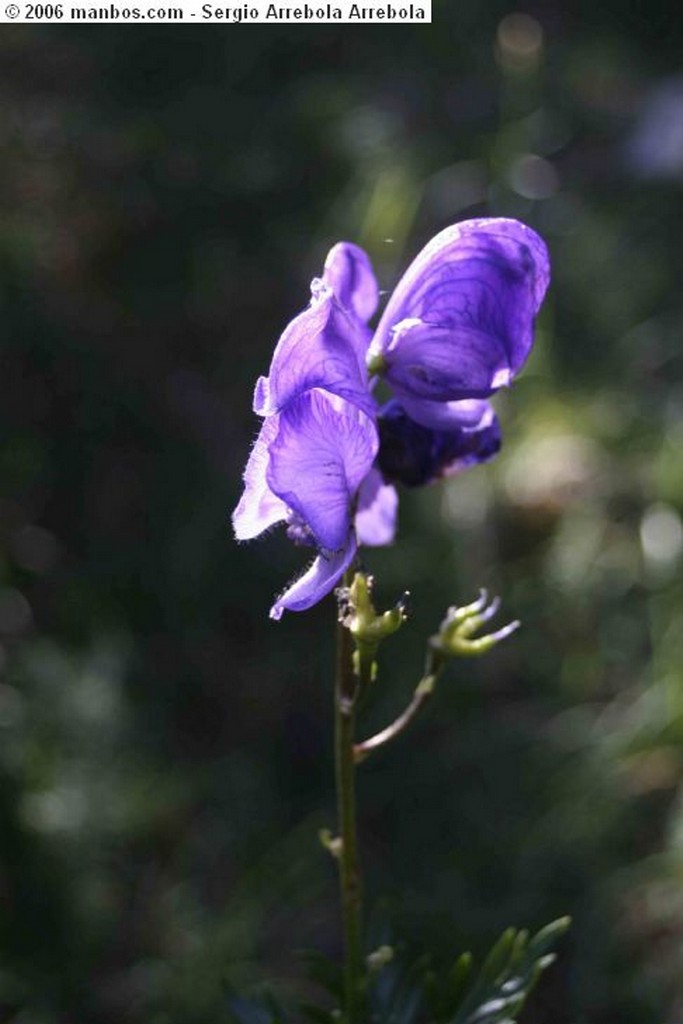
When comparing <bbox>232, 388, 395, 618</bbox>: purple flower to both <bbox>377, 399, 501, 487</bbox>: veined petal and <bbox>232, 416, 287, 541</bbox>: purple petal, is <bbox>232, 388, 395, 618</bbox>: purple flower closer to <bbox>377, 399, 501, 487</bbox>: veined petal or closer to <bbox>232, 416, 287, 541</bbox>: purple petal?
<bbox>232, 416, 287, 541</bbox>: purple petal

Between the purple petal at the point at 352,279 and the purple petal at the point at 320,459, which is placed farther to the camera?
the purple petal at the point at 352,279

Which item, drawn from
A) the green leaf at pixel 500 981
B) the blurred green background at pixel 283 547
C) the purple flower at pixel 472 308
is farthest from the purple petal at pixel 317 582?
the blurred green background at pixel 283 547

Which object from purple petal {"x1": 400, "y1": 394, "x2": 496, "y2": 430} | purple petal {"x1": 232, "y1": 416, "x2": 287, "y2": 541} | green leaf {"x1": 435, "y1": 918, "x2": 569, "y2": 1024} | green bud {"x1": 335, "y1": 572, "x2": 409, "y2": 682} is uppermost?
purple petal {"x1": 232, "y1": 416, "x2": 287, "y2": 541}

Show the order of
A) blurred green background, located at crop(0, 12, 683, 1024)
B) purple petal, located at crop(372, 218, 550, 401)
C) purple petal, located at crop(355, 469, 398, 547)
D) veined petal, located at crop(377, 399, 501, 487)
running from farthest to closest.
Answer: blurred green background, located at crop(0, 12, 683, 1024) < purple petal, located at crop(355, 469, 398, 547) < veined petal, located at crop(377, 399, 501, 487) < purple petal, located at crop(372, 218, 550, 401)

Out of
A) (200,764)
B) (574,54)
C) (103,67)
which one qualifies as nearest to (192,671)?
(200,764)

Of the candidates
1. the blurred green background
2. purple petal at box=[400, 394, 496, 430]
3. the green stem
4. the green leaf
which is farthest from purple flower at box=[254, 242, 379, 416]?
the blurred green background

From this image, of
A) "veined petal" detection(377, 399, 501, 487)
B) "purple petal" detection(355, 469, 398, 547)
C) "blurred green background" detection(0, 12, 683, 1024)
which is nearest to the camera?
"veined petal" detection(377, 399, 501, 487)

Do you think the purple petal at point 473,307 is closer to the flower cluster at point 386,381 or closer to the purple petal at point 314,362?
the flower cluster at point 386,381
